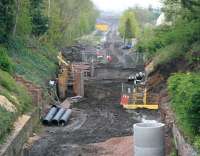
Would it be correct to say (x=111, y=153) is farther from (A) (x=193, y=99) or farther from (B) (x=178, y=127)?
(A) (x=193, y=99)

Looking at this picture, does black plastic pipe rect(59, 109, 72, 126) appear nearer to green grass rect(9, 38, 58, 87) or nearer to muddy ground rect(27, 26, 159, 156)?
muddy ground rect(27, 26, 159, 156)

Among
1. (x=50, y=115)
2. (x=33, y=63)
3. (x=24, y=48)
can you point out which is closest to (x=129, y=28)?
(x=24, y=48)

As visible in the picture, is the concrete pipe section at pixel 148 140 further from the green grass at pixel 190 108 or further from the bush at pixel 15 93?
the bush at pixel 15 93

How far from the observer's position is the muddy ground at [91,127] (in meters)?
25.7

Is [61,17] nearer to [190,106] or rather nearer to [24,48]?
[24,48]

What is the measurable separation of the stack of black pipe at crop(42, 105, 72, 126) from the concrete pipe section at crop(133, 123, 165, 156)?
13589 millimetres

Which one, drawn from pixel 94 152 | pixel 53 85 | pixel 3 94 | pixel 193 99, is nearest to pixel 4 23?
pixel 53 85

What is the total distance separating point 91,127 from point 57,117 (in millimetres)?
2433

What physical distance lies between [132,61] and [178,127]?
58715 mm

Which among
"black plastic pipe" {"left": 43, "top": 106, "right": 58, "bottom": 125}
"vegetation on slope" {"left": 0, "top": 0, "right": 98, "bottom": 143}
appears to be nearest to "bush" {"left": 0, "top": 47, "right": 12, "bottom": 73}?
"vegetation on slope" {"left": 0, "top": 0, "right": 98, "bottom": 143}

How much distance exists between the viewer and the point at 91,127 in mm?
31328

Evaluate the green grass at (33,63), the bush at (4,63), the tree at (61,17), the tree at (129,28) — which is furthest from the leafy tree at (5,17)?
the tree at (129,28)

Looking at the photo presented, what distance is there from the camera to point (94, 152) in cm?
2494

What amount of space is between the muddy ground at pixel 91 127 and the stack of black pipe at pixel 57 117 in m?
0.44
